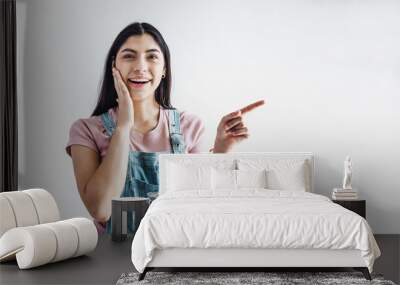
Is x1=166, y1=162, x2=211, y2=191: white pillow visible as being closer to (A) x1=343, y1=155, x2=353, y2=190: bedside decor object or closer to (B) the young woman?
(B) the young woman

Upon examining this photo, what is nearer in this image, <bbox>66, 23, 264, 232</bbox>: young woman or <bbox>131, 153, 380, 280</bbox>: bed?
<bbox>131, 153, 380, 280</bbox>: bed

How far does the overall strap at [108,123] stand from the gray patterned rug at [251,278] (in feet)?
8.13

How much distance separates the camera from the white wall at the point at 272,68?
7461mm

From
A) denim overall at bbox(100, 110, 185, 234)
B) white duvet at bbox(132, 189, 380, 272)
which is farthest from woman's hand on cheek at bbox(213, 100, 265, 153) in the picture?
white duvet at bbox(132, 189, 380, 272)

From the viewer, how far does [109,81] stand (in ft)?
24.7

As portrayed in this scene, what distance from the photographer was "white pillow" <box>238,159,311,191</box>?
689 centimetres

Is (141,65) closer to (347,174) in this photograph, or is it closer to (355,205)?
(347,174)

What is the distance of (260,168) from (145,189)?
1.33m

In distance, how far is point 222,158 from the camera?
734cm

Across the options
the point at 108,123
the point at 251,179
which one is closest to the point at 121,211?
the point at 108,123

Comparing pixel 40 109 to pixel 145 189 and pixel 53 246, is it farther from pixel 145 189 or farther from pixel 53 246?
pixel 53 246

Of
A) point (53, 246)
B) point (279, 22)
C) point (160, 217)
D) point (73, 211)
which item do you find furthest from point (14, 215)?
point (279, 22)

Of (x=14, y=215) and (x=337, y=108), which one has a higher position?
(x=337, y=108)

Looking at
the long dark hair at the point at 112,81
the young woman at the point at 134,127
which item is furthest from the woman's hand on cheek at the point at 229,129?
the long dark hair at the point at 112,81
